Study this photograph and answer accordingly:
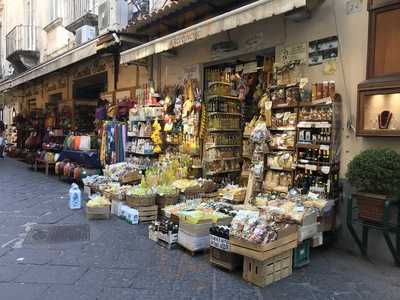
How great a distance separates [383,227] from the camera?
4277 millimetres

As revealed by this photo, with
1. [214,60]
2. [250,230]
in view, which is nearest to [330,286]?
[250,230]

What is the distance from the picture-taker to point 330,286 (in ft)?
13.2

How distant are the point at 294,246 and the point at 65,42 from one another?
1382cm

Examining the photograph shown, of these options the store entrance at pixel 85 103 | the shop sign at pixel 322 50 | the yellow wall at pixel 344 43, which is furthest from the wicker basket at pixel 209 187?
the store entrance at pixel 85 103

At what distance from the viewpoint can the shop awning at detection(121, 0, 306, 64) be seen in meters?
4.70

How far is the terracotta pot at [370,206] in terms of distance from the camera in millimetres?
4332

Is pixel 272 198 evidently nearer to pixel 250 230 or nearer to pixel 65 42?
pixel 250 230

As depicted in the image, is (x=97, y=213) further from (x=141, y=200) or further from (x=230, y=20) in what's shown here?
(x=230, y=20)

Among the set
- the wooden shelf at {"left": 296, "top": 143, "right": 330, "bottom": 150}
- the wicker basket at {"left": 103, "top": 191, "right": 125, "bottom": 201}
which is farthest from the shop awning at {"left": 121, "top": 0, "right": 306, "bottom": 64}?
the wicker basket at {"left": 103, "top": 191, "right": 125, "bottom": 201}

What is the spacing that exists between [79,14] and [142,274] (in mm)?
11964

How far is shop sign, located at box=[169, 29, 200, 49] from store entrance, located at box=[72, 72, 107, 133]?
715 centimetres

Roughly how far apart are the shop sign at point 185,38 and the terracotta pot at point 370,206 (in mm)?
3271

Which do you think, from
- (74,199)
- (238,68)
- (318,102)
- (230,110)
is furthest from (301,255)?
(74,199)

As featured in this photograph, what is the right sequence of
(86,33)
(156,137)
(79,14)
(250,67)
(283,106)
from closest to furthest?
1. (283,106)
2. (250,67)
3. (156,137)
4. (86,33)
5. (79,14)
